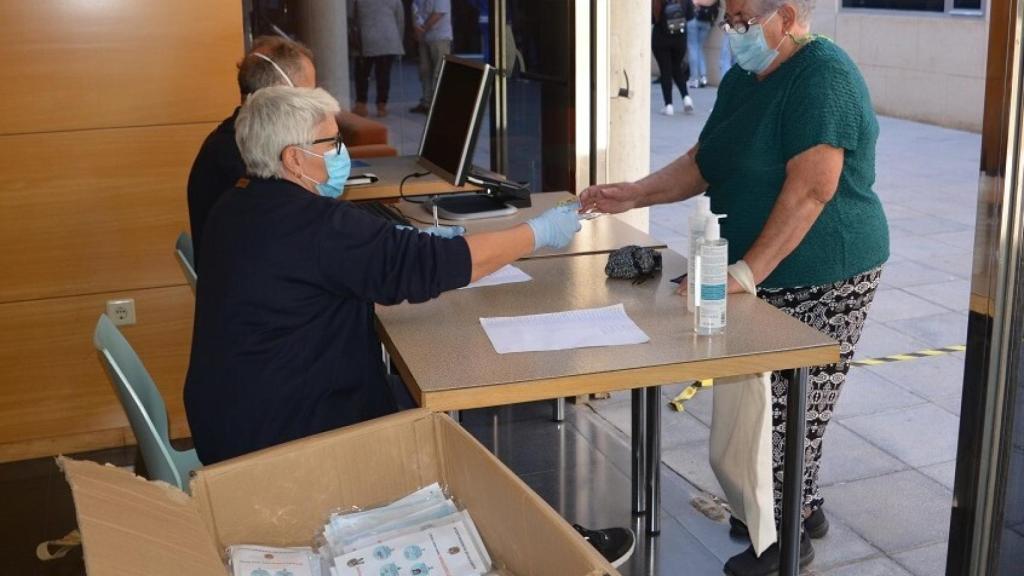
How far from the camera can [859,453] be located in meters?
4.07

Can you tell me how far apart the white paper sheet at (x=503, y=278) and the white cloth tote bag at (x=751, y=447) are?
1.87ft

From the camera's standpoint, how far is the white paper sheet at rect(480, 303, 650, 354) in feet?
8.16

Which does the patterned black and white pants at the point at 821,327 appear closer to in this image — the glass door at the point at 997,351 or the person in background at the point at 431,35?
the glass door at the point at 997,351

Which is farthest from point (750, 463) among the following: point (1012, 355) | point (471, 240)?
point (471, 240)

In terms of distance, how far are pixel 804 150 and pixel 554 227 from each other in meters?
0.64

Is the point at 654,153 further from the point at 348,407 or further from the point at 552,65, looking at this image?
the point at 348,407

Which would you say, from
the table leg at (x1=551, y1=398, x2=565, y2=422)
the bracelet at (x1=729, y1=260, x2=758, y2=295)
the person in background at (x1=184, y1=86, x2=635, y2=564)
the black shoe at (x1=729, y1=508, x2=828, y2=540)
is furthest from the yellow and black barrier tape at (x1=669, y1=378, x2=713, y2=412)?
the person in background at (x1=184, y1=86, x2=635, y2=564)

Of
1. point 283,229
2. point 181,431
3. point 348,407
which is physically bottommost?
point 181,431

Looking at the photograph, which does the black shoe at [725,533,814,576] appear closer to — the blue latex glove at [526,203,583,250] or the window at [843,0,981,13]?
the blue latex glove at [526,203,583,250]

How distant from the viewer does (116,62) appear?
412 centimetres

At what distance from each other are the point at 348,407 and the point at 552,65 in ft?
8.29

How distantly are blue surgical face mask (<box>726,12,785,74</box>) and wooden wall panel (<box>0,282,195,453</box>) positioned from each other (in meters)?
2.34

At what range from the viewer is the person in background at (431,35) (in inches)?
186

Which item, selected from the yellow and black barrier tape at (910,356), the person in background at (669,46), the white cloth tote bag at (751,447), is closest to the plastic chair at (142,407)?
the white cloth tote bag at (751,447)
